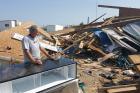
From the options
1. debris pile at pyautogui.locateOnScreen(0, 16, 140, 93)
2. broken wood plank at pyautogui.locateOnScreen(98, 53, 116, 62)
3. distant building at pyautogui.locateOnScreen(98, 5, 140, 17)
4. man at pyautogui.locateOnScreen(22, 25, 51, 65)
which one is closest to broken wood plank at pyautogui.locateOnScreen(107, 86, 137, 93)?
debris pile at pyautogui.locateOnScreen(0, 16, 140, 93)

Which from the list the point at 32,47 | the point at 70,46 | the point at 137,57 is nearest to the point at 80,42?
the point at 70,46

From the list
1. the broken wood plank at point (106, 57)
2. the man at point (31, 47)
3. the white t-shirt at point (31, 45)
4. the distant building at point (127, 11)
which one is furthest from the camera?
the distant building at point (127, 11)

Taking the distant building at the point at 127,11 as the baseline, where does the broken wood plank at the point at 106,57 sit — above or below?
below

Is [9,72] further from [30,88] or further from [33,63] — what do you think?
[33,63]

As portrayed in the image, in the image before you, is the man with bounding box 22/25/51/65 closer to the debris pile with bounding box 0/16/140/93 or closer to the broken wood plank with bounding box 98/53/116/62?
the debris pile with bounding box 0/16/140/93

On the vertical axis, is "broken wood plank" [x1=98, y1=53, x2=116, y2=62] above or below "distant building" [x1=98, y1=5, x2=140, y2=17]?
below

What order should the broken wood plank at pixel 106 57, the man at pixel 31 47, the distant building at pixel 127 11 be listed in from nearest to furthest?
the man at pixel 31 47
the broken wood plank at pixel 106 57
the distant building at pixel 127 11

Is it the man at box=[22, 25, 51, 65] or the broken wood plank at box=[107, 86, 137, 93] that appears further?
the broken wood plank at box=[107, 86, 137, 93]

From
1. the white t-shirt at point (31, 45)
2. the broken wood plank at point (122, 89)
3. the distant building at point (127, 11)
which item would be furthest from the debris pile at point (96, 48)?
the distant building at point (127, 11)

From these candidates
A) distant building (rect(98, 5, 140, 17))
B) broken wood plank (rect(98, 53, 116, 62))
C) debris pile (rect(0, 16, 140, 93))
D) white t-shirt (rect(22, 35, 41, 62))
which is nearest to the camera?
white t-shirt (rect(22, 35, 41, 62))

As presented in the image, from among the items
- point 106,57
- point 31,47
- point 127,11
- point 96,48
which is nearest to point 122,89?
point 31,47

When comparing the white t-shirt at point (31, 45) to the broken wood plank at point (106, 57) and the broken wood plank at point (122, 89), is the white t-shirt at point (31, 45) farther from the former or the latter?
the broken wood plank at point (106, 57)

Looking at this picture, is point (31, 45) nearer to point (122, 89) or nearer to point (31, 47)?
point (31, 47)

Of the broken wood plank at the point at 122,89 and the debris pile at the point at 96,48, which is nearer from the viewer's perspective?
the broken wood plank at the point at 122,89
